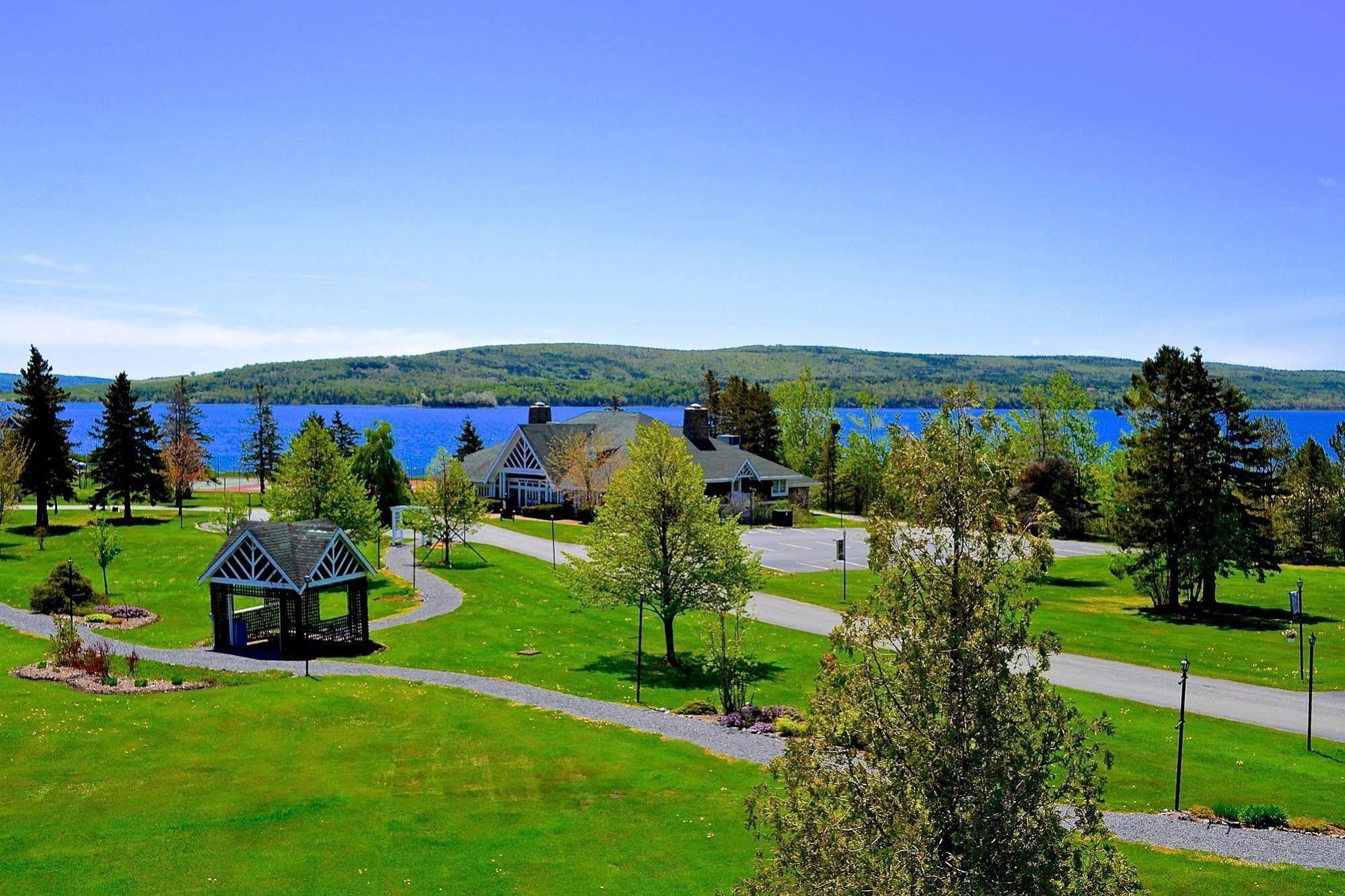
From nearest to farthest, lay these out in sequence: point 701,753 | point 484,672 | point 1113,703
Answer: point 701,753 → point 1113,703 → point 484,672

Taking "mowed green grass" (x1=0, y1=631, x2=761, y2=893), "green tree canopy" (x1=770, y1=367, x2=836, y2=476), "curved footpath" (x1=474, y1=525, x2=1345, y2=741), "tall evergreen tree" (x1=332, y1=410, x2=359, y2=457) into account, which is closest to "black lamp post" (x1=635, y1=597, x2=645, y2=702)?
"mowed green grass" (x1=0, y1=631, x2=761, y2=893)

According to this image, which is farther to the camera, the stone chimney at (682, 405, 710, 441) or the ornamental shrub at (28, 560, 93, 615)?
the stone chimney at (682, 405, 710, 441)

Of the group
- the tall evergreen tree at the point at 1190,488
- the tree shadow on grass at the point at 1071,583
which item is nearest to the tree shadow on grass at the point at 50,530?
the tree shadow on grass at the point at 1071,583

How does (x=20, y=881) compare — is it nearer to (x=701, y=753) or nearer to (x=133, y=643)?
(x=701, y=753)

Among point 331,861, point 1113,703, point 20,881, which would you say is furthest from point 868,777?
point 1113,703

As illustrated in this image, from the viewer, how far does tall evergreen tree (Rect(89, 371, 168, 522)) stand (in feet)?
206

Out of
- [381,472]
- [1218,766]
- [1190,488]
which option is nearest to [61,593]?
[381,472]

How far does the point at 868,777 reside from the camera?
858 cm

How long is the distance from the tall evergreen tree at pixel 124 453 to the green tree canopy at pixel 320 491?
68.4 feet

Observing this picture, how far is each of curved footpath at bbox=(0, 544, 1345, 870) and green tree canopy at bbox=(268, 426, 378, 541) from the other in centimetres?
701

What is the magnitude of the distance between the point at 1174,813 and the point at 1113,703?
344 inches

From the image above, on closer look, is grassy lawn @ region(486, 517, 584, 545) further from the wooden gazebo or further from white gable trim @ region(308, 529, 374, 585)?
the wooden gazebo

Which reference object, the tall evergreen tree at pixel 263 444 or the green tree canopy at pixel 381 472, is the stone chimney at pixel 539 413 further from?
the tall evergreen tree at pixel 263 444

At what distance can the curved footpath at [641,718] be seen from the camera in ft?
58.0
